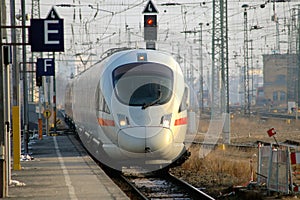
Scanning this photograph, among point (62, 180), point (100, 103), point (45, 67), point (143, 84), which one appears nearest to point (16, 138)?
point (100, 103)

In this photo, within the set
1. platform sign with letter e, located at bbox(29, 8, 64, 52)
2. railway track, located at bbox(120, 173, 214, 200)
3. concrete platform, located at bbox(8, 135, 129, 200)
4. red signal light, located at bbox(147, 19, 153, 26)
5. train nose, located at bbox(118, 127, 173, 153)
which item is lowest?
railway track, located at bbox(120, 173, 214, 200)

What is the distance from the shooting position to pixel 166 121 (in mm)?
17375

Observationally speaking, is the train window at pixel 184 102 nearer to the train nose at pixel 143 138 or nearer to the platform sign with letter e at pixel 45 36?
the train nose at pixel 143 138

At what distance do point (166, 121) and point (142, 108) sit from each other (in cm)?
72

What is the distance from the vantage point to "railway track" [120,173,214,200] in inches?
632

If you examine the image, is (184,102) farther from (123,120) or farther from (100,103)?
(100,103)

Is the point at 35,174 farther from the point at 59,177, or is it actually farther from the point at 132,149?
the point at 132,149

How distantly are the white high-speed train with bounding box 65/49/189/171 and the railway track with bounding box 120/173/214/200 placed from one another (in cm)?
62

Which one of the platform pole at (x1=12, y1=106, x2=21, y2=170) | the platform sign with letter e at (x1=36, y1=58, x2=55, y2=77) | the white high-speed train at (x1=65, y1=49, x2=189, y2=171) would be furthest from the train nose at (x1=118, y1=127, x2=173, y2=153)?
the platform sign with letter e at (x1=36, y1=58, x2=55, y2=77)

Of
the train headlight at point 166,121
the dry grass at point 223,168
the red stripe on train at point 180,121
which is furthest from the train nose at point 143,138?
the dry grass at point 223,168

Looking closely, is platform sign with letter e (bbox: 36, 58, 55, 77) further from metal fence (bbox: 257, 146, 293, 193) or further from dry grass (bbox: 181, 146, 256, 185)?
metal fence (bbox: 257, 146, 293, 193)

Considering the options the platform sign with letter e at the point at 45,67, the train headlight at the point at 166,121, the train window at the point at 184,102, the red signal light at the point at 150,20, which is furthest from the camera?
the platform sign with letter e at the point at 45,67

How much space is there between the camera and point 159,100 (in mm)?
17422

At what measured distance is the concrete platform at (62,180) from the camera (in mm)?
13976
